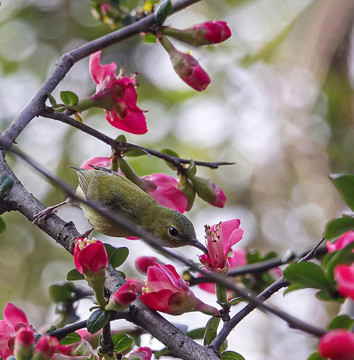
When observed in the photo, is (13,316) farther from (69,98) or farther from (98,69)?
(98,69)

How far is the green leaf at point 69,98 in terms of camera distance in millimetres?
1388

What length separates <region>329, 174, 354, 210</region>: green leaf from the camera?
37.3 inches

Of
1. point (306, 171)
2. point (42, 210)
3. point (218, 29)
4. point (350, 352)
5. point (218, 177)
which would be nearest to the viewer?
point (350, 352)

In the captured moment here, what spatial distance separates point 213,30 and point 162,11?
163mm

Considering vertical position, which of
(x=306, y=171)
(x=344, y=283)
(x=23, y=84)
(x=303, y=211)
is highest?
(x=344, y=283)

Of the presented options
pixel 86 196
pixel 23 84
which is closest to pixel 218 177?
pixel 23 84

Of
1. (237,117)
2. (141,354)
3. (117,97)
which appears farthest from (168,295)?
(237,117)

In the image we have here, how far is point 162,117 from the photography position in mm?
4773

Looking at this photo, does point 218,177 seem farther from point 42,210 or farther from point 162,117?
point 42,210

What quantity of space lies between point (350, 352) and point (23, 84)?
4.15m

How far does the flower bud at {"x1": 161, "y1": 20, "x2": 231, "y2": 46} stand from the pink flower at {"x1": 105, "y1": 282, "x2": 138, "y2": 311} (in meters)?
0.76

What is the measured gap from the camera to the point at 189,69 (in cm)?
155

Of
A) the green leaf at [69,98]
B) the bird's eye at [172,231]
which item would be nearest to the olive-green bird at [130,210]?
the bird's eye at [172,231]

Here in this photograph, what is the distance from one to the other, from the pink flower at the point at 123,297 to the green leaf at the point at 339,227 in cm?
36
